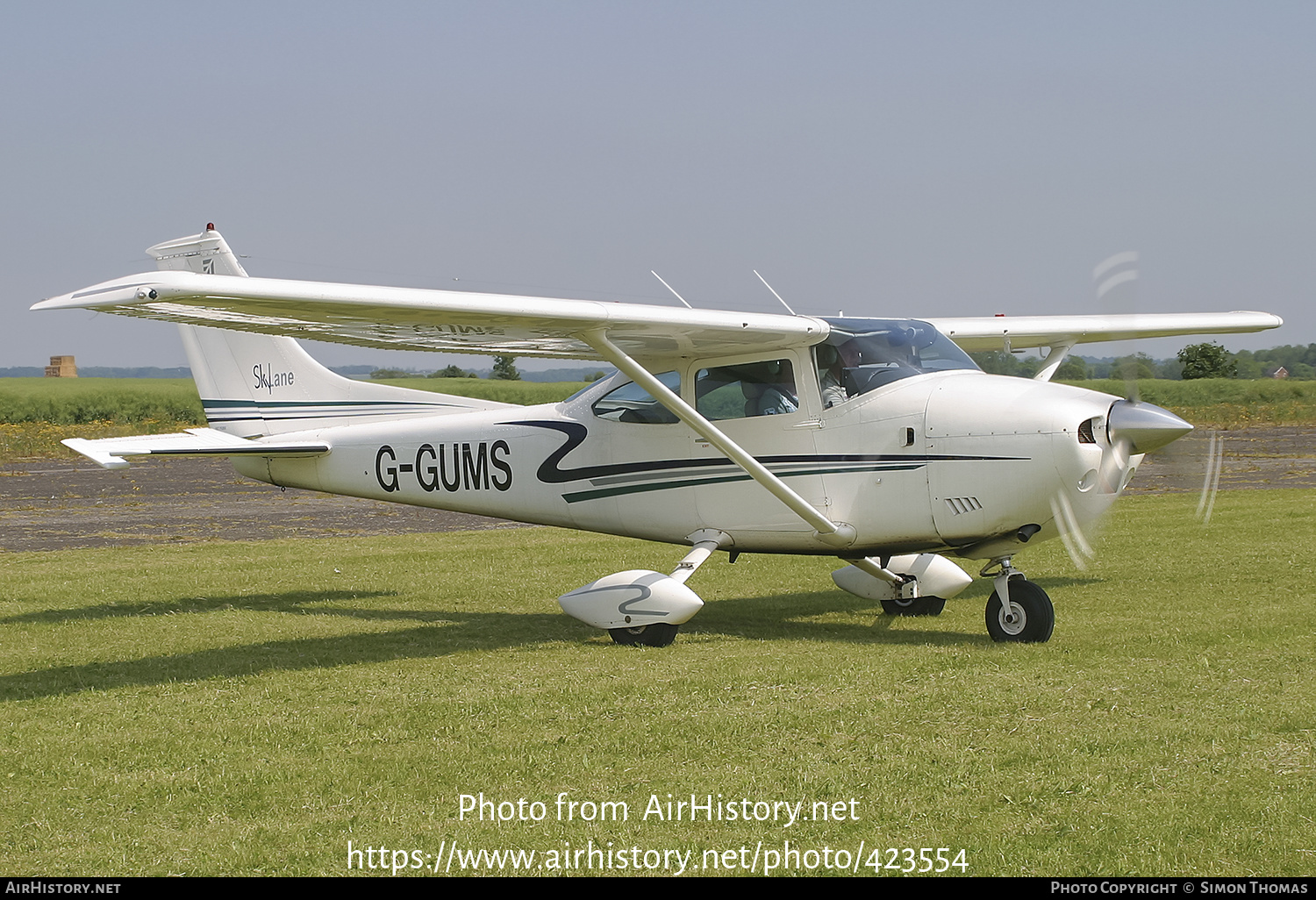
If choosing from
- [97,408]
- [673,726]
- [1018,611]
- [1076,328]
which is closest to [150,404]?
[97,408]

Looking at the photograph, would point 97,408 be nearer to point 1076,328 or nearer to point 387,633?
point 387,633

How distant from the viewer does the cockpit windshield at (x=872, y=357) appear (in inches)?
372

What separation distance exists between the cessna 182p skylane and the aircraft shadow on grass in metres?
A: 0.58

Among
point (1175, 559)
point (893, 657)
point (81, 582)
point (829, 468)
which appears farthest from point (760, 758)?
point (81, 582)

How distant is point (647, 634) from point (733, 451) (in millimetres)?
1574

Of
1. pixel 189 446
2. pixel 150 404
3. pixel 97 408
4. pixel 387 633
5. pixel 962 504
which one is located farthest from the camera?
pixel 150 404

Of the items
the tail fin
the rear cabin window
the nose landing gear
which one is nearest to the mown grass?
the tail fin

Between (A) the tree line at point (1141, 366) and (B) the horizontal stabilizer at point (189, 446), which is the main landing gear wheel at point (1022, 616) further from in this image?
(B) the horizontal stabilizer at point (189, 446)

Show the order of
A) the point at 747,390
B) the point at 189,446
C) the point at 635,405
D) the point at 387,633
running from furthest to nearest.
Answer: the point at 189,446, the point at 635,405, the point at 387,633, the point at 747,390

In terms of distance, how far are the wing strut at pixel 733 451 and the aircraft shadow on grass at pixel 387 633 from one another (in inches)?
34.1

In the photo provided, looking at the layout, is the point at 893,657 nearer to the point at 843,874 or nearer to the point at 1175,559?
the point at 843,874

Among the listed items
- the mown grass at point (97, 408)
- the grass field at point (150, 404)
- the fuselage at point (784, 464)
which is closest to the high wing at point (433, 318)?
the fuselage at point (784, 464)

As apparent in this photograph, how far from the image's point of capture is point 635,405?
1051cm

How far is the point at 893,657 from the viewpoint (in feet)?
27.6
